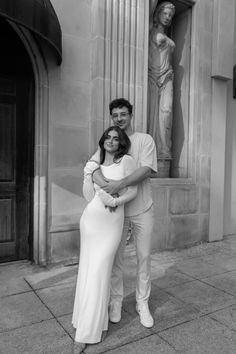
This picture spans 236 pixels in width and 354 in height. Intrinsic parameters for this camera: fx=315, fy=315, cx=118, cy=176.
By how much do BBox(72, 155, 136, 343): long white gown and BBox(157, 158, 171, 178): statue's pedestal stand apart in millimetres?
3402

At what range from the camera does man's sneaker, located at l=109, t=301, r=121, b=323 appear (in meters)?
2.95

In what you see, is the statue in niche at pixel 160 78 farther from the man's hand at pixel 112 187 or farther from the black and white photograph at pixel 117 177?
the man's hand at pixel 112 187

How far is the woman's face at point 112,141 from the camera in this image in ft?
8.93

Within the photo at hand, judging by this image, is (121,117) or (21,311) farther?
(21,311)

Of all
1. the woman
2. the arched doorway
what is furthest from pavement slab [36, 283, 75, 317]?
the arched doorway

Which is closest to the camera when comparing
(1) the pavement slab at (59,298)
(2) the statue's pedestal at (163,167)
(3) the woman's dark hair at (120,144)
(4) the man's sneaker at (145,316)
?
(3) the woman's dark hair at (120,144)

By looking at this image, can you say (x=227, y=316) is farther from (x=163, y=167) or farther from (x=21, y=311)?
(x=163, y=167)

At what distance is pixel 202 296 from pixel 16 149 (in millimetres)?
3207

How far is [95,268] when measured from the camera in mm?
2555

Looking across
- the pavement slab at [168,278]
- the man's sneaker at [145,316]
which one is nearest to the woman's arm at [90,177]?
the man's sneaker at [145,316]

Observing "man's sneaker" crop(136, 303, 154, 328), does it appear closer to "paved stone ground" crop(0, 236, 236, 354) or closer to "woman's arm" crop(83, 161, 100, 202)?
"paved stone ground" crop(0, 236, 236, 354)

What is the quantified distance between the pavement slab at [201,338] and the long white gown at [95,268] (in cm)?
62

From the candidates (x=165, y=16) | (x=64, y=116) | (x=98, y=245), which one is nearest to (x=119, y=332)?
(x=98, y=245)

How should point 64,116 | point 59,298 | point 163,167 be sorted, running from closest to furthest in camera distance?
1. point 59,298
2. point 64,116
3. point 163,167
